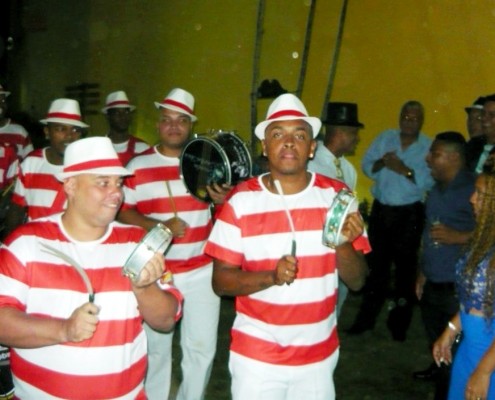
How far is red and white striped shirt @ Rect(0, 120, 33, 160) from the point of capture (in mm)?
7309

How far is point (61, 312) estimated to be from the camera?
112 inches

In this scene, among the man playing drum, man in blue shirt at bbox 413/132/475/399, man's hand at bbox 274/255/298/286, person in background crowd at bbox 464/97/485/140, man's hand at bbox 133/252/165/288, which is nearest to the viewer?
man's hand at bbox 133/252/165/288

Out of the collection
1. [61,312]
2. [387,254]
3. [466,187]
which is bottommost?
[387,254]

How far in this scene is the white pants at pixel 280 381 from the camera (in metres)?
3.52

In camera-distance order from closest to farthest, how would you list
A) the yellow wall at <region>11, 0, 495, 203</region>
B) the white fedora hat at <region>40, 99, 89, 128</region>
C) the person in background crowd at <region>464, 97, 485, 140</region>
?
the white fedora hat at <region>40, 99, 89, 128</region> < the person in background crowd at <region>464, 97, 485, 140</region> < the yellow wall at <region>11, 0, 495, 203</region>

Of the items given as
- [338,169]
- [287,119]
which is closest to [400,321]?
[338,169]

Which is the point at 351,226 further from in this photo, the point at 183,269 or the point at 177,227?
the point at 183,269

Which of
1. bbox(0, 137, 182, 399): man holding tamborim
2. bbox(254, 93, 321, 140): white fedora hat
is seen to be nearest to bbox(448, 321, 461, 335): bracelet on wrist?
bbox(254, 93, 321, 140): white fedora hat

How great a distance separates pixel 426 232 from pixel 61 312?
3231 millimetres

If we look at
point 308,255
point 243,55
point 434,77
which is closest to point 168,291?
point 308,255

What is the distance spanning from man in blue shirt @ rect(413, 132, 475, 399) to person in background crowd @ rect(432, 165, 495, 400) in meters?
1.25

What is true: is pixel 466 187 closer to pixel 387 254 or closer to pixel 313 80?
pixel 387 254

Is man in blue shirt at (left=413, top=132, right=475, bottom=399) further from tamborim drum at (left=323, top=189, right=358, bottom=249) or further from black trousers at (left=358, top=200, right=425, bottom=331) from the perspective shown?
tamborim drum at (left=323, top=189, right=358, bottom=249)

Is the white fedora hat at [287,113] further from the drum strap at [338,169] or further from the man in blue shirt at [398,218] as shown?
the man in blue shirt at [398,218]
